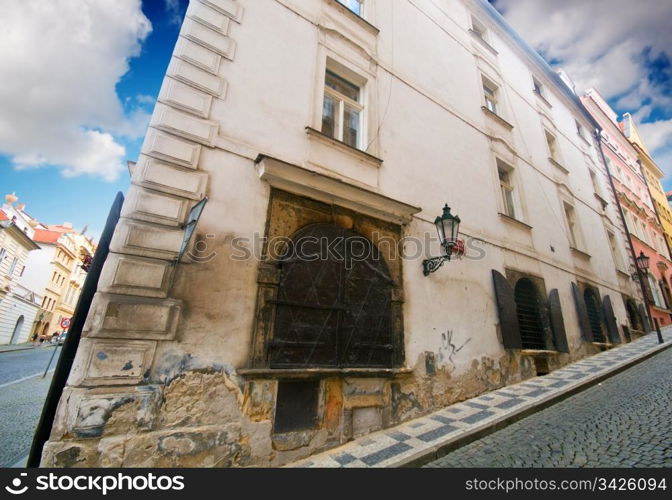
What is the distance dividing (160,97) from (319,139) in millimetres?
2177

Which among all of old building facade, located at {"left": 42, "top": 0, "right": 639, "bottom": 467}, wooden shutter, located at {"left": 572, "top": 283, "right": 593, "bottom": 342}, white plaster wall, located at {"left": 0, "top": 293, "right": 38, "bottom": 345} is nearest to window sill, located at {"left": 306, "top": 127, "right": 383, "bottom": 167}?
old building facade, located at {"left": 42, "top": 0, "right": 639, "bottom": 467}

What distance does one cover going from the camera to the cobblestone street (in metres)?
2.84

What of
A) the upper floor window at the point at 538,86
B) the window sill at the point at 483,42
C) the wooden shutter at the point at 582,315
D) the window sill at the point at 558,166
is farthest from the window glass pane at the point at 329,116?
the upper floor window at the point at 538,86

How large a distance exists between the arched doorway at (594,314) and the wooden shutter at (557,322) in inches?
101

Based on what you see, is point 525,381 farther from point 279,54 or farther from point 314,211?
point 279,54

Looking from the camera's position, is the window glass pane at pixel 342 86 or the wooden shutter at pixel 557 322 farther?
the wooden shutter at pixel 557 322


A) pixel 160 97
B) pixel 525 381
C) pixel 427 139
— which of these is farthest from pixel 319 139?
pixel 525 381

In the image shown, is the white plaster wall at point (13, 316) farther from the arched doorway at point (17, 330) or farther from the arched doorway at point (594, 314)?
the arched doorway at point (594, 314)

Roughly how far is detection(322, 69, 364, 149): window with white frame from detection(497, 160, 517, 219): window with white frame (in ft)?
14.9

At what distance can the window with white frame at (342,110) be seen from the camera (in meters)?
5.32

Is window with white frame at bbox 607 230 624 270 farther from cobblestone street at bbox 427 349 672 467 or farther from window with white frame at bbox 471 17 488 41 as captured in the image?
cobblestone street at bbox 427 349 672 467

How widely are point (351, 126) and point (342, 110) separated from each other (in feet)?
1.03

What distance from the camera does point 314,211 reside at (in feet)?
14.3

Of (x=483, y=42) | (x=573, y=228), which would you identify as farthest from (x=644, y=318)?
(x=483, y=42)
